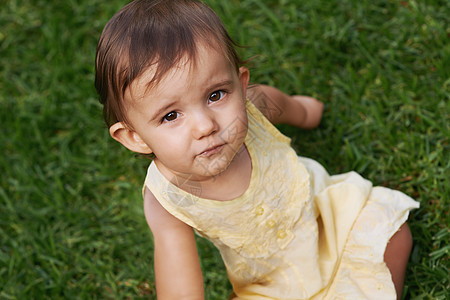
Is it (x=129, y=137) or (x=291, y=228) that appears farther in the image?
(x=291, y=228)

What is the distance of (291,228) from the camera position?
1720 millimetres

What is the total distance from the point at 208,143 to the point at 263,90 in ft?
1.91

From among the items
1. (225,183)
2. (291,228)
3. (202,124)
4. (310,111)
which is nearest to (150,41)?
(202,124)

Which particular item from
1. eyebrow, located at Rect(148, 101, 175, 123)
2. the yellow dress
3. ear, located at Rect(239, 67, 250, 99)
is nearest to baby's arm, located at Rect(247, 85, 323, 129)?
the yellow dress

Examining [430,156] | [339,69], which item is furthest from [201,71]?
[339,69]

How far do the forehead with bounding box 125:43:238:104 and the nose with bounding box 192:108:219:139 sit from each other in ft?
0.22

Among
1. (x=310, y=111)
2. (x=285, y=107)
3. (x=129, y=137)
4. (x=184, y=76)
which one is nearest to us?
(x=184, y=76)

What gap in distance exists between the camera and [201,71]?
53.2 inches

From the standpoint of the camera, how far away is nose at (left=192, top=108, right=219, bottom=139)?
1357 mm

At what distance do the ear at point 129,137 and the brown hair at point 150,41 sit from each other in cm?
4

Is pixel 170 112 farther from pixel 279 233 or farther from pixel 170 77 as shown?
pixel 279 233

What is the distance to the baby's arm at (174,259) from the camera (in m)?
1.57

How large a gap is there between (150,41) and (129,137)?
0.98ft

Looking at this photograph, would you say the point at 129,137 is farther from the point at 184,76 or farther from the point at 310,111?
the point at 310,111
